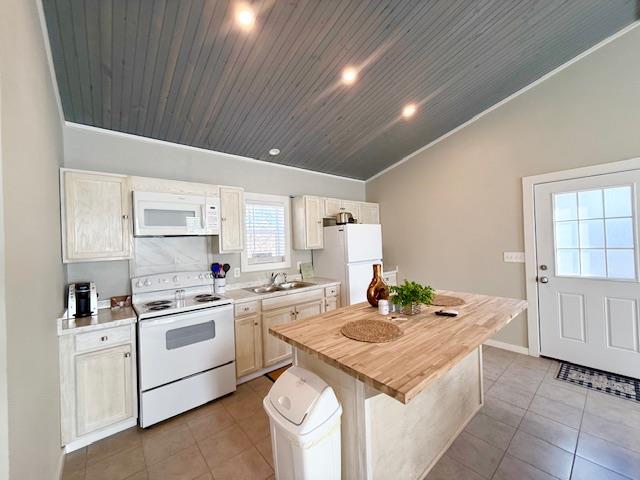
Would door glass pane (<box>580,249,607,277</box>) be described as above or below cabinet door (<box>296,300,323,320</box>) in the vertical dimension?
above

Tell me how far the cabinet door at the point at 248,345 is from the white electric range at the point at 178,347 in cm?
12

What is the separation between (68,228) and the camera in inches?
78.2

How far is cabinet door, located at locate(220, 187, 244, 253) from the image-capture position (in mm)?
2809

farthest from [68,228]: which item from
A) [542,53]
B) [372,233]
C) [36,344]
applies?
[542,53]

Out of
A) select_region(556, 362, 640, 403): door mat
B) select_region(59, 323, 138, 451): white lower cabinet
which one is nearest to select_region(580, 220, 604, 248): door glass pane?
select_region(556, 362, 640, 403): door mat

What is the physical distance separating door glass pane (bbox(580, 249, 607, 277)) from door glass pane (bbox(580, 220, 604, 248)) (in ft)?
0.24

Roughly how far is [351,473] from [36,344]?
160 centimetres

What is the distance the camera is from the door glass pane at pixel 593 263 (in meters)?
2.66

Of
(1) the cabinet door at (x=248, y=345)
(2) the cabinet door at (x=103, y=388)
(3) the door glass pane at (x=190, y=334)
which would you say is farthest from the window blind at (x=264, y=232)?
(2) the cabinet door at (x=103, y=388)

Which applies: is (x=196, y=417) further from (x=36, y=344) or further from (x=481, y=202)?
(x=481, y=202)

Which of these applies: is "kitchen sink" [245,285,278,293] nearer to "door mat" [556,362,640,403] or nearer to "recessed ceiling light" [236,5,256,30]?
"recessed ceiling light" [236,5,256,30]

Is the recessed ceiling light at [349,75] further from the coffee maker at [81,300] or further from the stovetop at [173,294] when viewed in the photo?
the coffee maker at [81,300]

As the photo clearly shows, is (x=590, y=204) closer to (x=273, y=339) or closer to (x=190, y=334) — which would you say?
(x=273, y=339)

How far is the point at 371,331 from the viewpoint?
4.79 ft
